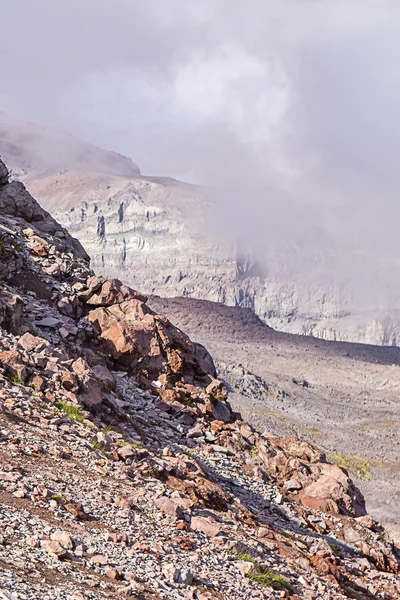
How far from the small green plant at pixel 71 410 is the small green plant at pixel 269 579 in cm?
436

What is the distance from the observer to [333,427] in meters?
67.6

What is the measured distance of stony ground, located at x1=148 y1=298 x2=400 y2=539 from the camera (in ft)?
175

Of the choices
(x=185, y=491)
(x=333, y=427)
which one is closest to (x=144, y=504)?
(x=185, y=491)

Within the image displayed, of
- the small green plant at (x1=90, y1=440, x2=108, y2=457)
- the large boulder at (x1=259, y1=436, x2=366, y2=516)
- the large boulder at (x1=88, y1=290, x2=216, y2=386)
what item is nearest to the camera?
the small green plant at (x1=90, y1=440, x2=108, y2=457)

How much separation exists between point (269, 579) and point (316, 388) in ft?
278

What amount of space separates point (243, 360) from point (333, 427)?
35.9m

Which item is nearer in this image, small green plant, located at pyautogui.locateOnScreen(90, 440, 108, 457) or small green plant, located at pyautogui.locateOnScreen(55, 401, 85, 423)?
small green plant, located at pyautogui.locateOnScreen(90, 440, 108, 457)

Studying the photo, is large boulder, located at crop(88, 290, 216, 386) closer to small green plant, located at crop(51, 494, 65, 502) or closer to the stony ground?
the stony ground

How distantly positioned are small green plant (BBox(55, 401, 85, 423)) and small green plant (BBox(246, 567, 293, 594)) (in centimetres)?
436

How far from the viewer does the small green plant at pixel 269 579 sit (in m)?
8.84

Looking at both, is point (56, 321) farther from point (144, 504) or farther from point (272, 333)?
point (272, 333)

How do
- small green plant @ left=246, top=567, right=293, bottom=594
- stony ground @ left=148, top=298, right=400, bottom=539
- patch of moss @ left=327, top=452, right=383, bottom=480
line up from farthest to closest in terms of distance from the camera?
1. stony ground @ left=148, top=298, right=400, bottom=539
2. patch of moss @ left=327, top=452, right=383, bottom=480
3. small green plant @ left=246, top=567, right=293, bottom=594

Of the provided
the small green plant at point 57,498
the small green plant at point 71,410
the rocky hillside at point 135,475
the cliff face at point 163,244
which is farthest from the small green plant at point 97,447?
the cliff face at point 163,244

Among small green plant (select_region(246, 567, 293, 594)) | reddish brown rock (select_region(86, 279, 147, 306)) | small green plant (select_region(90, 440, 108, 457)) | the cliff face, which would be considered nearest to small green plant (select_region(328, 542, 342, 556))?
small green plant (select_region(246, 567, 293, 594))
